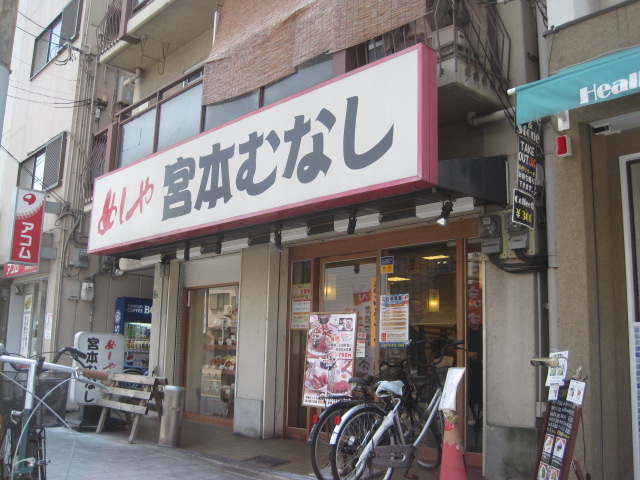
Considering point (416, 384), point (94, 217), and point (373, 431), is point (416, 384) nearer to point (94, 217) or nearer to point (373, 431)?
point (373, 431)

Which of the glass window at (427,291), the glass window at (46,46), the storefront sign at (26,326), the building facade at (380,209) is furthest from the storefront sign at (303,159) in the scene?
the glass window at (46,46)

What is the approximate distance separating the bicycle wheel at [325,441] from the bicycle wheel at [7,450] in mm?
2831

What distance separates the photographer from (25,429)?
448 cm

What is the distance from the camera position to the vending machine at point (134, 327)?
14938mm

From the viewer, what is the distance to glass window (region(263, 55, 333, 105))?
7586 mm

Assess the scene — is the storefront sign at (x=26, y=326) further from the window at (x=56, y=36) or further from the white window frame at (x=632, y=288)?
the white window frame at (x=632, y=288)

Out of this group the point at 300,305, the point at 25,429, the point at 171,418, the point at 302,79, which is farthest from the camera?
the point at 300,305

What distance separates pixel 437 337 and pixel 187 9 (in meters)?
8.02

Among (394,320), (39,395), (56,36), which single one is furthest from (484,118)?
(56,36)

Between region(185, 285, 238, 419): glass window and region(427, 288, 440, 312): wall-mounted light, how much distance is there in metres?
4.29

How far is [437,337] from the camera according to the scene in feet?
25.7

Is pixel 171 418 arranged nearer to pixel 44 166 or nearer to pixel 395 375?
pixel 395 375

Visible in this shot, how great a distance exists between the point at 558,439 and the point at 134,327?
12.2 meters

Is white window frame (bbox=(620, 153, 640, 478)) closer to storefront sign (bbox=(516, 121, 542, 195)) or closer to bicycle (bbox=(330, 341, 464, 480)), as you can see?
storefront sign (bbox=(516, 121, 542, 195))
